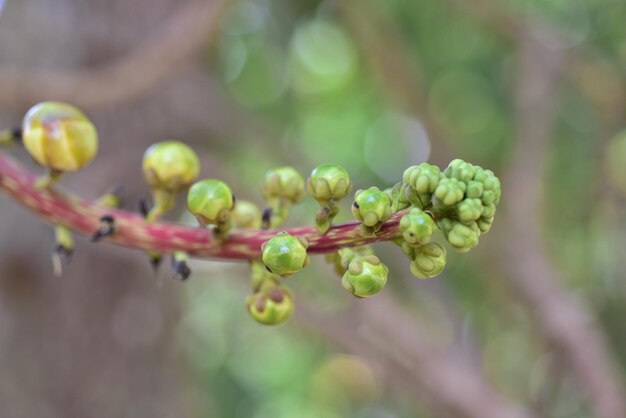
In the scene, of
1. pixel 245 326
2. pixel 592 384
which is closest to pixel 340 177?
pixel 592 384

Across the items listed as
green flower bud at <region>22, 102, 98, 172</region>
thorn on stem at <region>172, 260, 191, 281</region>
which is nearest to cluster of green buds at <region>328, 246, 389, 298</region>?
thorn on stem at <region>172, 260, 191, 281</region>

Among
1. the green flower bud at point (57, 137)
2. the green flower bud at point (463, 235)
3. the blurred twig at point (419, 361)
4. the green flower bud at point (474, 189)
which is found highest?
the blurred twig at point (419, 361)

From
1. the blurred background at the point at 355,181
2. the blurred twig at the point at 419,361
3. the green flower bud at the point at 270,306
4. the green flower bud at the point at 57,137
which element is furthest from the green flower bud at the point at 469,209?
the blurred twig at the point at 419,361

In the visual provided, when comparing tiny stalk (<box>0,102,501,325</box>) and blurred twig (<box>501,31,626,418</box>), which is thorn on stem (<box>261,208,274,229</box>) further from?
blurred twig (<box>501,31,626,418</box>)

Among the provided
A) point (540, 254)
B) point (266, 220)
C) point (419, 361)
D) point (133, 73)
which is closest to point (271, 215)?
point (266, 220)

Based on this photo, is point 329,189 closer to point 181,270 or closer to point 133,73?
point 181,270

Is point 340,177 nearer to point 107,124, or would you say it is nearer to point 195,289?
point 107,124

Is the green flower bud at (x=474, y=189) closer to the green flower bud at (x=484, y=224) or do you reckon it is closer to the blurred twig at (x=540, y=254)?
the green flower bud at (x=484, y=224)
